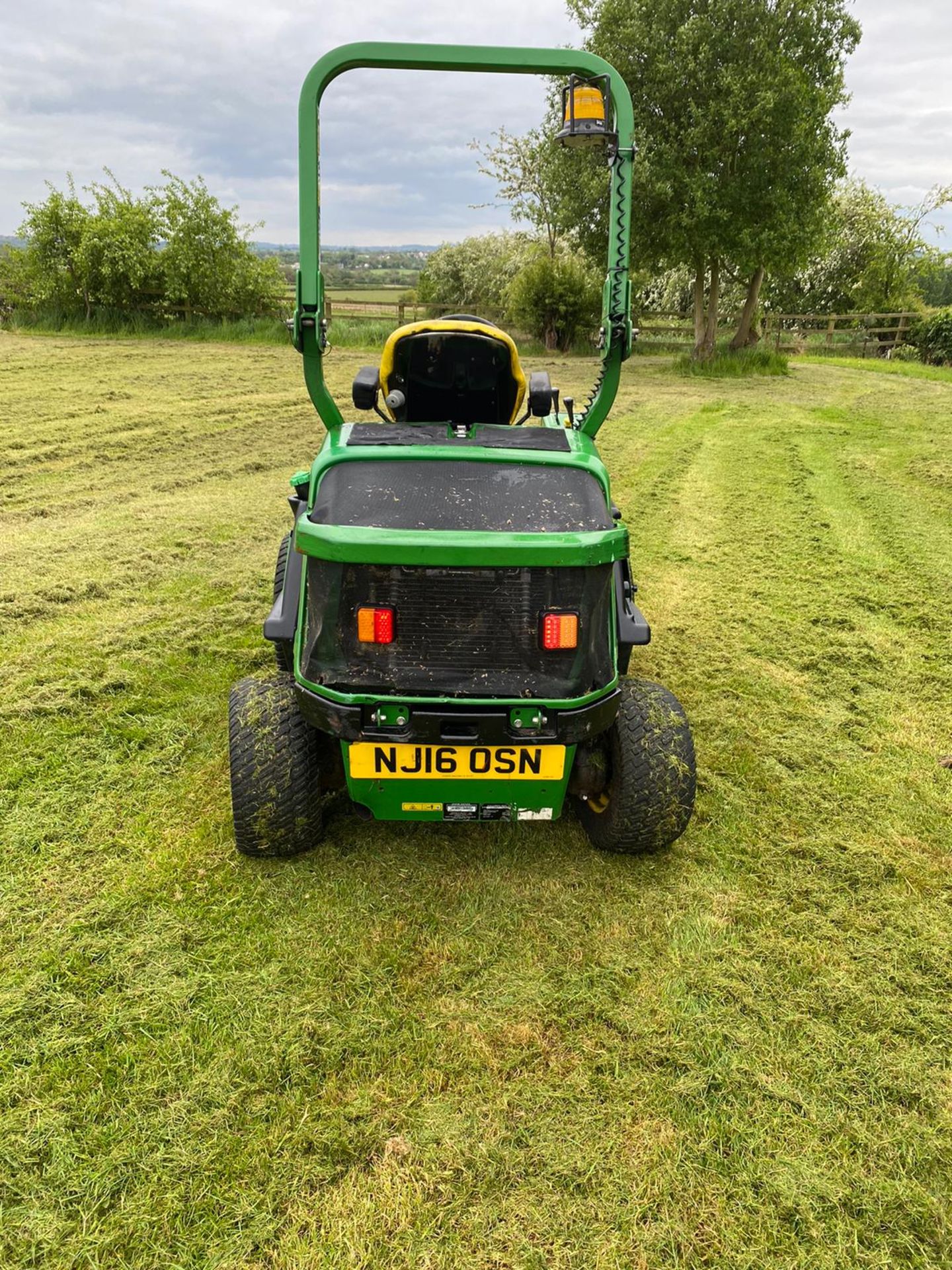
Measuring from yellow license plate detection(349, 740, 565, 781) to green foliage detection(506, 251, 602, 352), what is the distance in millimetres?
16926

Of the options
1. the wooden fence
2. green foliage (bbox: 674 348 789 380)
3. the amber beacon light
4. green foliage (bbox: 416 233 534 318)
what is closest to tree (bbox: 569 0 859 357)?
green foliage (bbox: 674 348 789 380)

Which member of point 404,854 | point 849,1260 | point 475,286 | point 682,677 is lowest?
point 849,1260

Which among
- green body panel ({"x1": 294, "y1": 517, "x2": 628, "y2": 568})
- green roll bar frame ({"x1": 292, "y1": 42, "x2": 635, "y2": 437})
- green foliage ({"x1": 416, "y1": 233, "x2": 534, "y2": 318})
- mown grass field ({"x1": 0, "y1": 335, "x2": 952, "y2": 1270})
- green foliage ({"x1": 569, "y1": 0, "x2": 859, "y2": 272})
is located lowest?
mown grass field ({"x1": 0, "y1": 335, "x2": 952, "y2": 1270})

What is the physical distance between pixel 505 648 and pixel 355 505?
62 centimetres

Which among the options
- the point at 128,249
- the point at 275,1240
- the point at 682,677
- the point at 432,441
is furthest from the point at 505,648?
the point at 128,249

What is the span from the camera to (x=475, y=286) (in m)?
36.7

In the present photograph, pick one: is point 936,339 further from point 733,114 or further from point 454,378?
point 454,378

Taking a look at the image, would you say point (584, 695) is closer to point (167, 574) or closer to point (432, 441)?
point (432, 441)

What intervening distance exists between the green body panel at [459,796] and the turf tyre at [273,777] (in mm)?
185

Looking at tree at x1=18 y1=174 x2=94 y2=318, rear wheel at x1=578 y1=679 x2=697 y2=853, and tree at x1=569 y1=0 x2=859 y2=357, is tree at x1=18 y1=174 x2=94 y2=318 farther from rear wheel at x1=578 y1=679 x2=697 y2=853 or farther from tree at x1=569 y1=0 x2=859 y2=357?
rear wheel at x1=578 y1=679 x2=697 y2=853

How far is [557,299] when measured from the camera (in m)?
17.8

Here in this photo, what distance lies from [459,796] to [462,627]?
0.52 meters

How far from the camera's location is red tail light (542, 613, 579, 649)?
7.52 ft

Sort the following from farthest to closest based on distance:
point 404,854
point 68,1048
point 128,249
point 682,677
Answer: point 128,249
point 682,677
point 404,854
point 68,1048
